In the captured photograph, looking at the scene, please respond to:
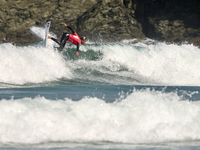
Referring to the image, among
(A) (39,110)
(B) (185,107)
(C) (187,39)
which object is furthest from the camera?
(C) (187,39)

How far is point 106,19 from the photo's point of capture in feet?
128

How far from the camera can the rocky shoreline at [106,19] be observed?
124ft

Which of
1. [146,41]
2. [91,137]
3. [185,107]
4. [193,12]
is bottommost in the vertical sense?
[91,137]

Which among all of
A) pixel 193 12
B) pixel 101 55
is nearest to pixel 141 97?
pixel 101 55

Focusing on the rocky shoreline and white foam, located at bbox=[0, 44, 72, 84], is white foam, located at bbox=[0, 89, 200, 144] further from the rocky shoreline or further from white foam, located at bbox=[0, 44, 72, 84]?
the rocky shoreline

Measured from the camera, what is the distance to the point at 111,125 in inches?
231

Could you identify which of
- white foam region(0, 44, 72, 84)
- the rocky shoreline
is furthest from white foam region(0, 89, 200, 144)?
the rocky shoreline

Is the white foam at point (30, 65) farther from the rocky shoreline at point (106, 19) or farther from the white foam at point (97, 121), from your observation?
the rocky shoreline at point (106, 19)

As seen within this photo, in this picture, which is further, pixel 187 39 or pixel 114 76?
pixel 187 39

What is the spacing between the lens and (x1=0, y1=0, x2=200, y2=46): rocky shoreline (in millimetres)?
37844

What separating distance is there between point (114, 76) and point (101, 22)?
2450 cm

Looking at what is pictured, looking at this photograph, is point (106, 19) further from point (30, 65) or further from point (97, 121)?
point (97, 121)

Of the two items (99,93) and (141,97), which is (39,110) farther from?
(99,93)

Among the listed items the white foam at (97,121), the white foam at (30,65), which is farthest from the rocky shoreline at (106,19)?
the white foam at (97,121)
